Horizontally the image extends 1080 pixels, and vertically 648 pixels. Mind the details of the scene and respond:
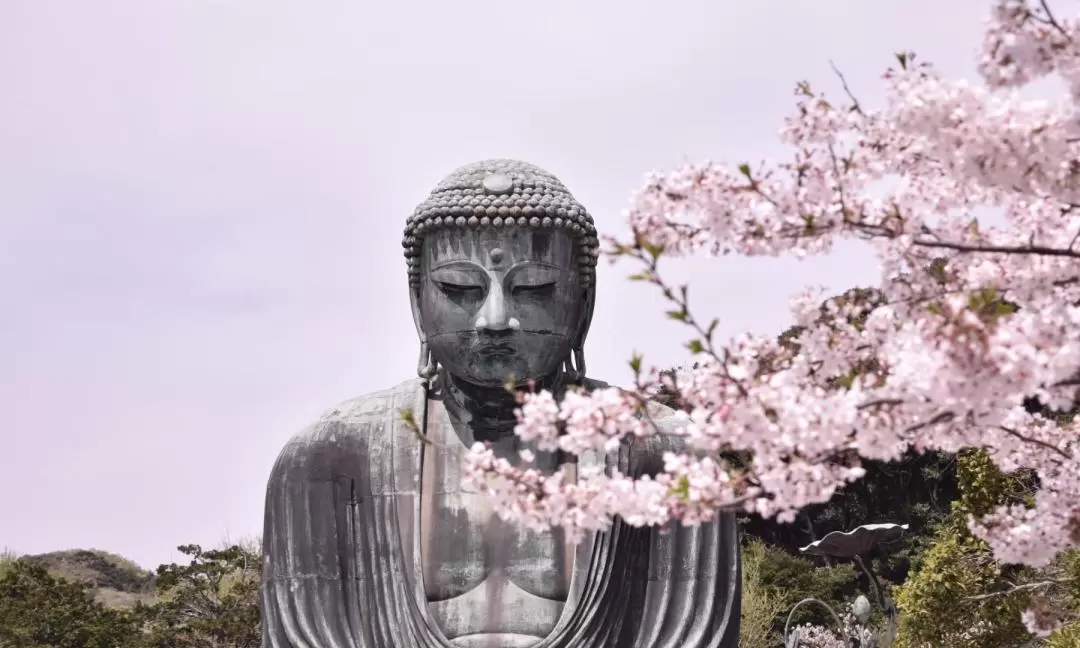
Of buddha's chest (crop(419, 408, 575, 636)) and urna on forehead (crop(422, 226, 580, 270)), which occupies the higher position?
urna on forehead (crop(422, 226, 580, 270))

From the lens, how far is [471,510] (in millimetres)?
8320

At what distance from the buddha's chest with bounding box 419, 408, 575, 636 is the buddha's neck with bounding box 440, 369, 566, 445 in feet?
0.72

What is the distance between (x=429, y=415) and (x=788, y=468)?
3.79 m

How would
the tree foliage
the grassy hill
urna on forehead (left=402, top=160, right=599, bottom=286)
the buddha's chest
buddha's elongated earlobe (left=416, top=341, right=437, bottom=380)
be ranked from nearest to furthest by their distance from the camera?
the buddha's chest
urna on forehead (left=402, top=160, right=599, bottom=286)
buddha's elongated earlobe (left=416, top=341, right=437, bottom=380)
the tree foliage
the grassy hill

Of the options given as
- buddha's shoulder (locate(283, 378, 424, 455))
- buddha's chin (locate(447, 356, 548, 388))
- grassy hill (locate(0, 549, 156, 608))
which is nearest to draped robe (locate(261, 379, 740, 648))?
buddha's shoulder (locate(283, 378, 424, 455))

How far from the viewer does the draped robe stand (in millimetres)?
8234

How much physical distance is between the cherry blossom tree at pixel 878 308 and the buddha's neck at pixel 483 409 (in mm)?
2530

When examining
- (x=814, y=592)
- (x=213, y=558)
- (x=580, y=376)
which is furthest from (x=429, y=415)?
(x=814, y=592)

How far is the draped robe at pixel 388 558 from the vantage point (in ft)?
27.0

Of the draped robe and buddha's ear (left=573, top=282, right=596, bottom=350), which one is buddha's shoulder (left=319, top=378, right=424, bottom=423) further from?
buddha's ear (left=573, top=282, right=596, bottom=350)

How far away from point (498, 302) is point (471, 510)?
3.39ft

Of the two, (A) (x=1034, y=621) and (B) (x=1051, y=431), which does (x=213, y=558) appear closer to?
(A) (x=1034, y=621)

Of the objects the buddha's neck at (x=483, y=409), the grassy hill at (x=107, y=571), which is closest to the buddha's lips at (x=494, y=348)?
the buddha's neck at (x=483, y=409)

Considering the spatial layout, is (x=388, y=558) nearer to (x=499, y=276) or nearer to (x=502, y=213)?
(x=499, y=276)
